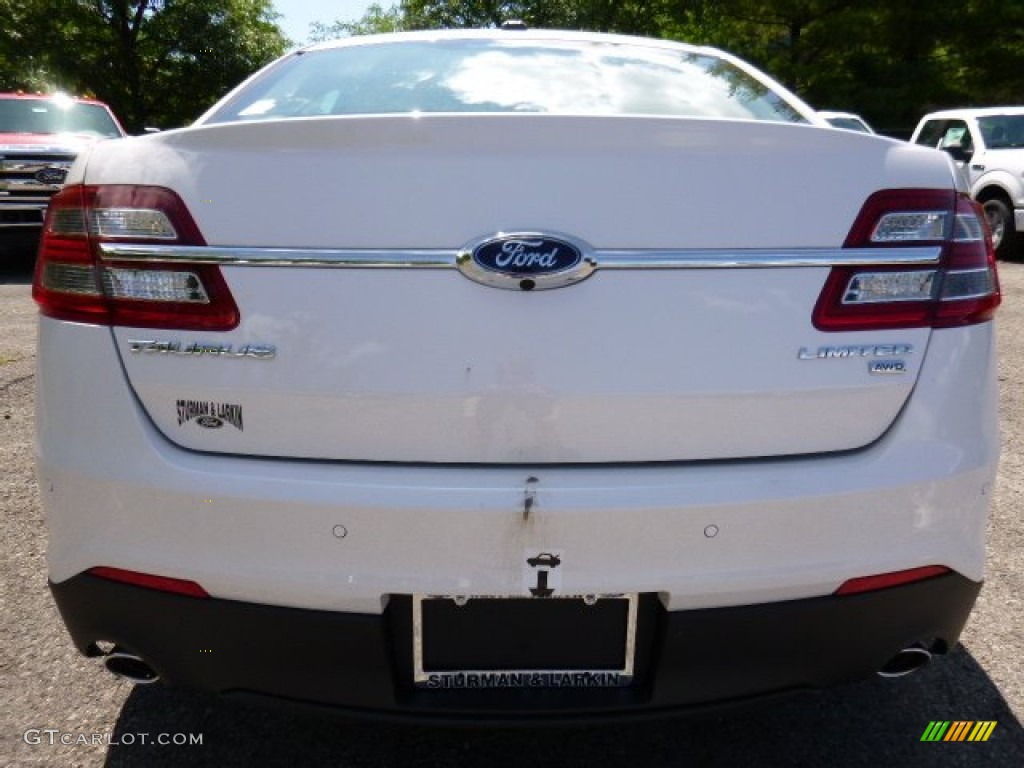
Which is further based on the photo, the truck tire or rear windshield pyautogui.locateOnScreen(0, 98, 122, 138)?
the truck tire

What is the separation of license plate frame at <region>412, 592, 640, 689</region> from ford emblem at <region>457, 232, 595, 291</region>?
21.0 inches

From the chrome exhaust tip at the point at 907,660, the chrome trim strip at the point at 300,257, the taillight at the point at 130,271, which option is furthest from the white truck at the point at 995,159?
the taillight at the point at 130,271

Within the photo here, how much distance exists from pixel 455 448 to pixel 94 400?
0.65 meters

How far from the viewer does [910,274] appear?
1.63 meters

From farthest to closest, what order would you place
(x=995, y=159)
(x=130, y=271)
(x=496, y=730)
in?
(x=995, y=159)
(x=496, y=730)
(x=130, y=271)

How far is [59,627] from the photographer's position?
8.46ft

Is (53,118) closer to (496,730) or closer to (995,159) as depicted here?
(496,730)

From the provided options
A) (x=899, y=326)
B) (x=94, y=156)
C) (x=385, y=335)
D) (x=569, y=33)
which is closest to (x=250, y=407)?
(x=385, y=335)

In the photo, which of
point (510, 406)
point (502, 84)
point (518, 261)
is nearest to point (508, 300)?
point (518, 261)

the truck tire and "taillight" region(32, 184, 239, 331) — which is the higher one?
"taillight" region(32, 184, 239, 331)

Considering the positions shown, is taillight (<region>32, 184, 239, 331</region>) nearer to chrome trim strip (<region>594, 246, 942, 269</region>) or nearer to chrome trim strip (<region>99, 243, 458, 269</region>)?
chrome trim strip (<region>99, 243, 458, 269</region>)

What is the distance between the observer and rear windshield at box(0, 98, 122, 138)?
10500 millimetres

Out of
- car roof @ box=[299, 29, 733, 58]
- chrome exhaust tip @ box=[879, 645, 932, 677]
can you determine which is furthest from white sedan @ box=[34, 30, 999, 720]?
car roof @ box=[299, 29, 733, 58]

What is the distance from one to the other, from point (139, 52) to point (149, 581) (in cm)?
2605
